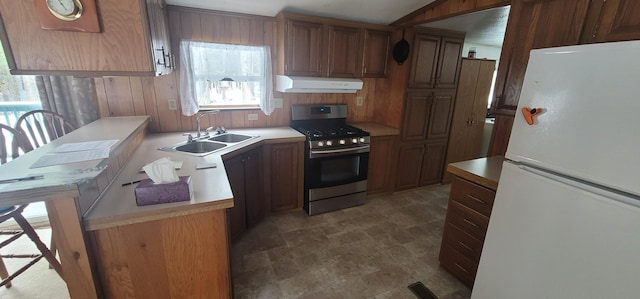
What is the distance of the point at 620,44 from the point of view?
91 centimetres

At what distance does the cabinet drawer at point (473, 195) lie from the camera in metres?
1.74

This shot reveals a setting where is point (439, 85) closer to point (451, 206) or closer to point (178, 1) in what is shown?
point (451, 206)

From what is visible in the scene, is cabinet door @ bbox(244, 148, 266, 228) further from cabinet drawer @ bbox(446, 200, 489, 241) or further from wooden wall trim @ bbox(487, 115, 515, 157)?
wooden wall trim @ bbox(487, 115, 515, 157)

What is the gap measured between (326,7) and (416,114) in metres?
1.71

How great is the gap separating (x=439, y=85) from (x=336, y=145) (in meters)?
1.70

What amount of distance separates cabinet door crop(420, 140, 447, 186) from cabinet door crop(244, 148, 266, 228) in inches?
90.0

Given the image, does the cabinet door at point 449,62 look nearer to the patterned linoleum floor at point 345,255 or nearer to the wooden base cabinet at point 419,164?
the wooden base cabinet at point 419,164

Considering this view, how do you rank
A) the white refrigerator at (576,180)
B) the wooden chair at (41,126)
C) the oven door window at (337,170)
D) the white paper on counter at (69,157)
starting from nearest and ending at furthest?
the white refrigerator at (576,180) → the white paper on counter at (69,157) → the wooden chair at (41,126) → the oven door window at (337,170)

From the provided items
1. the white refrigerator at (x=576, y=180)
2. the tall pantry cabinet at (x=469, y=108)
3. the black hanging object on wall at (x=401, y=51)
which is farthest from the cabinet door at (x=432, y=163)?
the white refrigerator at (x=576, y=180)

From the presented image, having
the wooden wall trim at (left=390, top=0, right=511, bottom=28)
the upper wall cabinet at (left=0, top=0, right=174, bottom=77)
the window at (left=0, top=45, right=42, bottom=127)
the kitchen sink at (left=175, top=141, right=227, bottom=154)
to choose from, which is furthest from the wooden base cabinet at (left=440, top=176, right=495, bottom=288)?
the window at (left=0, top=45, right=42, bottom=127)

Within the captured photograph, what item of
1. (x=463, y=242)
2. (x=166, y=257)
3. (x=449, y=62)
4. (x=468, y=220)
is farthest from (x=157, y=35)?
(x=449, y=62)

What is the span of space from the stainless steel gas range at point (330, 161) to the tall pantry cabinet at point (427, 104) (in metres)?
0.71

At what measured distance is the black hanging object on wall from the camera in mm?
3154

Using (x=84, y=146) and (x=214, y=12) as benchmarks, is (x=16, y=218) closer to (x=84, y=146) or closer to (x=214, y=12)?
(x=84, y=146)
